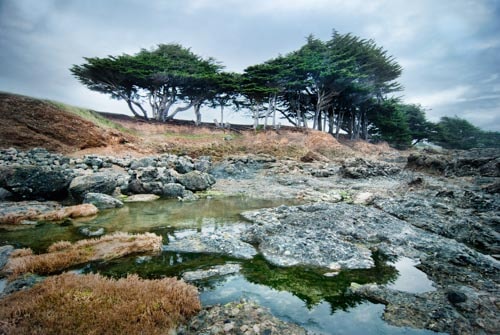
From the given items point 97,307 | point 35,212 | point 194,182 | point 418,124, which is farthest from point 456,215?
point 418,124

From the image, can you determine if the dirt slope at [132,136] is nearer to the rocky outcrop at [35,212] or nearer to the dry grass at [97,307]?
the rocky outcrop at [35,212]

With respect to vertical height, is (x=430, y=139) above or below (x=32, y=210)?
above

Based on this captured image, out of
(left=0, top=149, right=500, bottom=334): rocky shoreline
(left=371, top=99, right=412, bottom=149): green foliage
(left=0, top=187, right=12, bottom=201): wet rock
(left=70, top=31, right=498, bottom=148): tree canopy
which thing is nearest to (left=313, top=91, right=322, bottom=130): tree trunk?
(left=70, top=31, right=498, bottom=148): tree canopy

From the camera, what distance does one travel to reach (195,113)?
40188 millimetres

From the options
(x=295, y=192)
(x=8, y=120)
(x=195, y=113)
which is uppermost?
(x=195, y=113)

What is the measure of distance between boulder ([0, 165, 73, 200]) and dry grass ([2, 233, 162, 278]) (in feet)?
23.7

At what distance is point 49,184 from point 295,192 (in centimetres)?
1267

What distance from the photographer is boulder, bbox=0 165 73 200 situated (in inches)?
438

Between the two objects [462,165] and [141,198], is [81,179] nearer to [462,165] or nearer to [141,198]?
[141,198]

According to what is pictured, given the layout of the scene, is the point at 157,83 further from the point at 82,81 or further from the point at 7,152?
the point at 7,152

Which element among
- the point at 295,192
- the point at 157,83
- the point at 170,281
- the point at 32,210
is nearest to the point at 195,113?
the point at 157,83

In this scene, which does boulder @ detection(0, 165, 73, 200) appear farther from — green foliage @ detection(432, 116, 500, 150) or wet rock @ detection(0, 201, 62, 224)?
green foliage @ detection(432, 116, 500, 150)

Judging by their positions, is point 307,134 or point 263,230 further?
point 307,134

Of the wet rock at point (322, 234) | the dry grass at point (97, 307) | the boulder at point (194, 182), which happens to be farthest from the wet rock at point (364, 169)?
the dry grass at point (97, 307)
